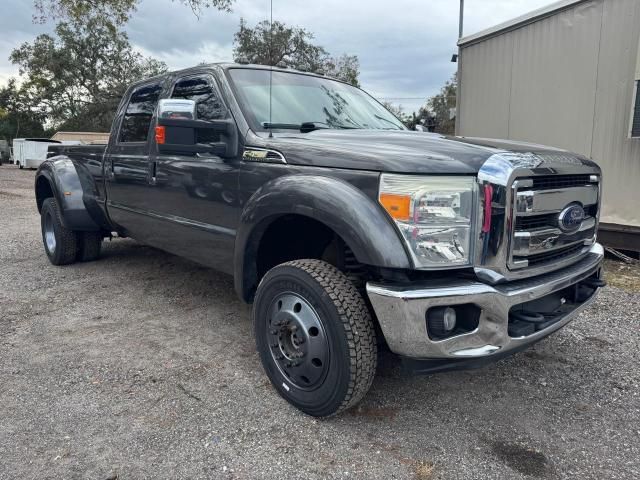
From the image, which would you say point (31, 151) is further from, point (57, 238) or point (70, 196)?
point (70, 196)

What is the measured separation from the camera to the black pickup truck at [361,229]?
231 cm

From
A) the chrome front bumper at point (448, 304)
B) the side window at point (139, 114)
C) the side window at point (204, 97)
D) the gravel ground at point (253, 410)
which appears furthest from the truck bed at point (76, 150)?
the chrome front bumper at point (448, 304)

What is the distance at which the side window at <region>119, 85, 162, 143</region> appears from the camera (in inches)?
173

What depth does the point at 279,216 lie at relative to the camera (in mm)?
2859

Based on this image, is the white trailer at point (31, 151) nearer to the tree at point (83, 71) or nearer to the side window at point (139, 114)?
the tree at point (83, 71)

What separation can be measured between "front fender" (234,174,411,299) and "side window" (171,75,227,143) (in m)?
0.71

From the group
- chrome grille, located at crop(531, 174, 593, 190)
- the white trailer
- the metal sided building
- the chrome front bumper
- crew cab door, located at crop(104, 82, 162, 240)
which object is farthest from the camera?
the white trailer

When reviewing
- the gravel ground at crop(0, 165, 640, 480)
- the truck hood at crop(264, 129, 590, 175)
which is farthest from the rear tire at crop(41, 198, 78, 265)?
the truck hood at crop(264, 129, 590, 175)

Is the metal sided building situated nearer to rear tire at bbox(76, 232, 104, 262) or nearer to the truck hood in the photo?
the truck hood

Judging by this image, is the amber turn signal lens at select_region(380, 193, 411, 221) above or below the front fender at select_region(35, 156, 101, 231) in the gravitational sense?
above

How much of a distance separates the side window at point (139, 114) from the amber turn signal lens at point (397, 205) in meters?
2.72

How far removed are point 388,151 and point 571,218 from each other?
1060 mm

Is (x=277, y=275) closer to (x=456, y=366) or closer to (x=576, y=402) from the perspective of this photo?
(x=456, y=366)

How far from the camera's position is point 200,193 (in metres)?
3.55
